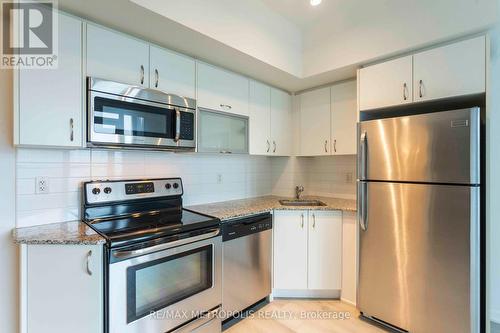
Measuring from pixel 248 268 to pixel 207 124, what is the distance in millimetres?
1316

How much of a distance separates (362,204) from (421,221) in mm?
419

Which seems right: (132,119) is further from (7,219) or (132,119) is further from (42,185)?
(7,219)

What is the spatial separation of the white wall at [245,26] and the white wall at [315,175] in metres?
1.12

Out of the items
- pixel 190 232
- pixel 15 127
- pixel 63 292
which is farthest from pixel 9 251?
pixel 190 232

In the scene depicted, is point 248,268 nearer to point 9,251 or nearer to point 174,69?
point 9,251

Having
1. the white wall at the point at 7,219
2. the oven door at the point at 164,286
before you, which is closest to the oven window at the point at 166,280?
the oven door at the point at 164,286

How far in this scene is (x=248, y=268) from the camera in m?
2.15

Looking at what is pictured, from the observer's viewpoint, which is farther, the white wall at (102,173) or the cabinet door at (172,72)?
the cabinet door at (172,72)

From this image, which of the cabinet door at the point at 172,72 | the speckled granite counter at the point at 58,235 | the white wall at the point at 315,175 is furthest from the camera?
the white wall at the point at 315,175

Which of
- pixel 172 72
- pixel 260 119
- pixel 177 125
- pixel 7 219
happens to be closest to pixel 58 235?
pixel 7 219

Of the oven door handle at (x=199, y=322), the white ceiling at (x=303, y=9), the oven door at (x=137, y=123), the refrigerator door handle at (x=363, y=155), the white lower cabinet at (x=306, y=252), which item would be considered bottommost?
the oven door handle at (x=199, y=322)

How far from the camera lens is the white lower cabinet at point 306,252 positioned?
238 centimetres

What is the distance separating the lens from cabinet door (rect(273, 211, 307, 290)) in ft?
7.88

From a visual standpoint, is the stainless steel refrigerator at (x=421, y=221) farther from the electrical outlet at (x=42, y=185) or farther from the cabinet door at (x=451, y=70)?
the electrical outlet at (x=42, y=185)
